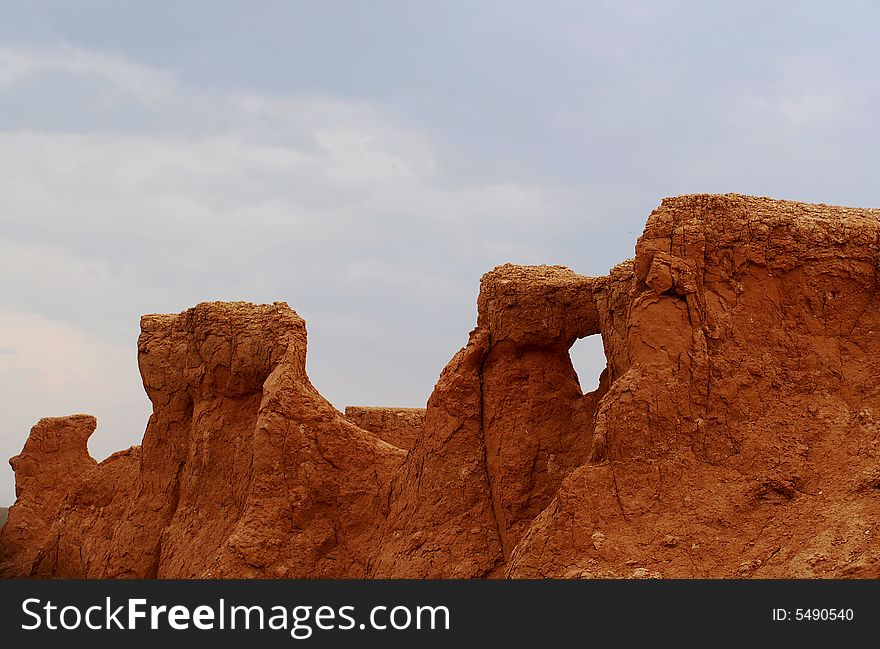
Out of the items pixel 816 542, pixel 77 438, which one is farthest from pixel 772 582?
pixel 77 438

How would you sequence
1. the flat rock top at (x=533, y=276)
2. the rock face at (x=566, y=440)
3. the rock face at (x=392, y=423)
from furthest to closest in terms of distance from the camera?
the rock face at (x=392, y=423), the flat rock top at (x=533, y=276), the rock face at (x=566, y=440)

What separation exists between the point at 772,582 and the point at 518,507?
6.69m

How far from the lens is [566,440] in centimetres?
2447

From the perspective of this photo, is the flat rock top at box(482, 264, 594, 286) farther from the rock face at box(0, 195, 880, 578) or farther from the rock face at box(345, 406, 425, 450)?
the rock face at box(345, 406, 425, 450)

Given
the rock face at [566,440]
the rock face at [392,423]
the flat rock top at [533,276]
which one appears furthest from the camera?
the rock face at [392,423]

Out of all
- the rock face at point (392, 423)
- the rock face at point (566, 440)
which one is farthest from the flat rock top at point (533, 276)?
the rock face at point (392, 423)

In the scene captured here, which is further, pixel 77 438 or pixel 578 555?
pixel 77 438

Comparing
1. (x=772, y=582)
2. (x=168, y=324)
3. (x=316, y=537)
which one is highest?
(x=168, y=324)

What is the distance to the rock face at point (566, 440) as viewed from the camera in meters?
20.2

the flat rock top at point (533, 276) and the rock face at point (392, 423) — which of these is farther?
the rock face at point (392, 423)

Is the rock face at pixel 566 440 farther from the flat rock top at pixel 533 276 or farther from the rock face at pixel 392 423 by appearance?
the rock face at pixel 392 423

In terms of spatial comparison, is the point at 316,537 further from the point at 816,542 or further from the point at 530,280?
the point at 816,542

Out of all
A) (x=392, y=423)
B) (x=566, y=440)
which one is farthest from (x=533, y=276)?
(x=392, y=423)

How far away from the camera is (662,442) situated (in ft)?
→ 68.2
